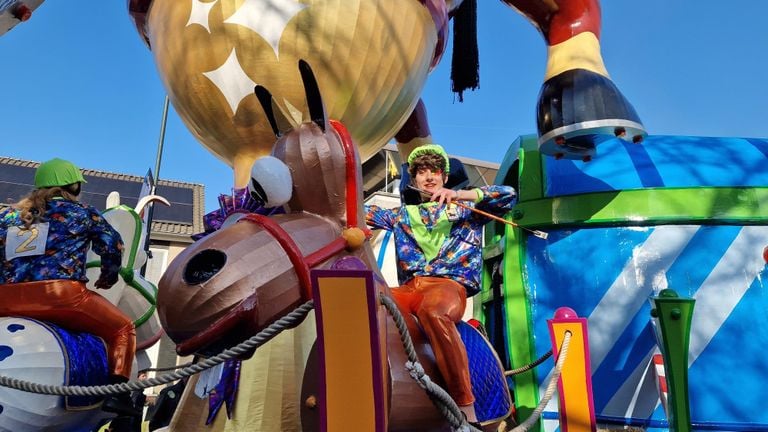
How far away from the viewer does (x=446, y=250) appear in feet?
5.32

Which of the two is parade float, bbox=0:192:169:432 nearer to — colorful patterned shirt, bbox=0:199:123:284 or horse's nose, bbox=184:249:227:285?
colorful patterned shirt, bbox=0:199:123:284

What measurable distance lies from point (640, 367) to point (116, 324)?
7.42 ft

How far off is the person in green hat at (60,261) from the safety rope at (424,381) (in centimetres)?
127

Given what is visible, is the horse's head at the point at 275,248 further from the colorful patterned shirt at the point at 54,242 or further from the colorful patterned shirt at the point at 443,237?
the colorful patterned shirt at the point at 54,242

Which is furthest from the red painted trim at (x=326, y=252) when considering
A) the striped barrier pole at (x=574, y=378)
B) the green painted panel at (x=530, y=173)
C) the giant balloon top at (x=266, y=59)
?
the green painted panel at (x=530, y=173)

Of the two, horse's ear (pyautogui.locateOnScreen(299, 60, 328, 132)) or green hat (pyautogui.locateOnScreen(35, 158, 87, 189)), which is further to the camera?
green hat (pyautogui.locateOnScreen(35, 158, 87, 189))

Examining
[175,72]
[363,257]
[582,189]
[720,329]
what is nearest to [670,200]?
[582,189]

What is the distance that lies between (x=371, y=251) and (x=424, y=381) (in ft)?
1.01

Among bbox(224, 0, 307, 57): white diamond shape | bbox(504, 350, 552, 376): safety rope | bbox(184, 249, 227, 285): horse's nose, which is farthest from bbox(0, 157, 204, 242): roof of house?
bbox(184, 249, 227, 285): horse's nose

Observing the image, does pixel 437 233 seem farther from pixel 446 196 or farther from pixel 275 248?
pixel 275 248

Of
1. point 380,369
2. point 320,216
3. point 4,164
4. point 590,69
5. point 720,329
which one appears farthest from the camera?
point 4,164

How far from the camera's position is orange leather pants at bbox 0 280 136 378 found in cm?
178

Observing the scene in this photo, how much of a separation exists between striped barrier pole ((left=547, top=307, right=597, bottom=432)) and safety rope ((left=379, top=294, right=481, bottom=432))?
3.55 feet

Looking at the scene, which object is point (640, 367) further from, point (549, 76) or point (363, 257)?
point (363, 257)
